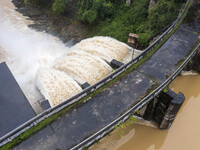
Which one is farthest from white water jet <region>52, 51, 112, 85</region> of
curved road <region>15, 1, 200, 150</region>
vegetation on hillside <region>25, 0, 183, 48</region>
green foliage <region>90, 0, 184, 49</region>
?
vegetation on hillside <region>25, 0, 183, 48</region>

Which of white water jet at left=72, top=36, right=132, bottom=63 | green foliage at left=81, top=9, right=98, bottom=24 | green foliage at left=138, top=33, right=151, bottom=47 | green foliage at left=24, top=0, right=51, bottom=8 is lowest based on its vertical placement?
white water jet at left=72, top=36, right=132, bottom=63

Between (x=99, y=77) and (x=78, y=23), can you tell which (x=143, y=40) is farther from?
(x=78, y=23)

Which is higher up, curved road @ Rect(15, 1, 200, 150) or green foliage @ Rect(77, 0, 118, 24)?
green foliage @ Rect(77, 0, 118, 24)

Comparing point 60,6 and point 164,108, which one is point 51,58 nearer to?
point 60,6

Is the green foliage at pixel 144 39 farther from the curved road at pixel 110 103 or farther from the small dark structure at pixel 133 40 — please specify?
the curved road at pixel 110 103

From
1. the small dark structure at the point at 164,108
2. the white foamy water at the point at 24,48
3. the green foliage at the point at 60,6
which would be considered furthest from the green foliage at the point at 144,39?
the green foliage at the point at 60,6

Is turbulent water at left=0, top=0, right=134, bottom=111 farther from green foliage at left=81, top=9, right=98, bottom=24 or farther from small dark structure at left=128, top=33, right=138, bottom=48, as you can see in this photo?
green foliage at left=81, top=9, right=98, bottom=24

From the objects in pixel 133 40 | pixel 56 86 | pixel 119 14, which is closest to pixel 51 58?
pixel 56 86
